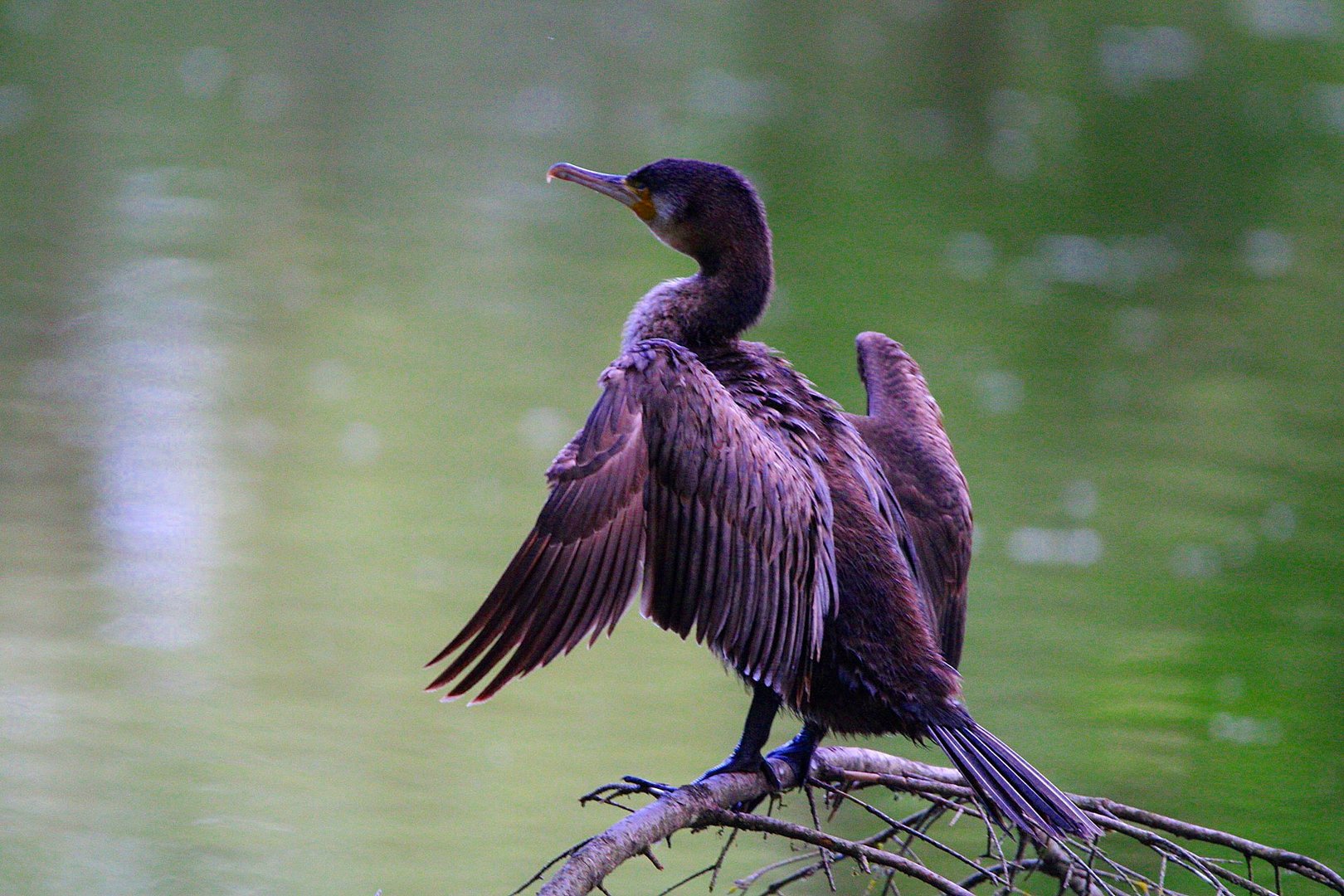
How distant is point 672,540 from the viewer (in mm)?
2668

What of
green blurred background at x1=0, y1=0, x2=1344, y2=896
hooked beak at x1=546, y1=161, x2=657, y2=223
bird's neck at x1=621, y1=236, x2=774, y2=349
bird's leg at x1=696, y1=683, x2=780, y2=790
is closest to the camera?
bird's leg at x1=696, y1=683, x2=780, y2=790

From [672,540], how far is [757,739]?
421mm

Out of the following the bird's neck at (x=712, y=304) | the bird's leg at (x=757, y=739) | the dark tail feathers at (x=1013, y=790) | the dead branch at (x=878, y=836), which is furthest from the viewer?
the bird's neck at (x=712, y=304)

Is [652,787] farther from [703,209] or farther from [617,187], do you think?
[617,187]

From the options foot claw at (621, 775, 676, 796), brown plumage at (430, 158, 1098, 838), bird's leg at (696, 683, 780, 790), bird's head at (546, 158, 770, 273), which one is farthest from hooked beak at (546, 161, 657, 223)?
foot claw at (621, 775, 676, 796)

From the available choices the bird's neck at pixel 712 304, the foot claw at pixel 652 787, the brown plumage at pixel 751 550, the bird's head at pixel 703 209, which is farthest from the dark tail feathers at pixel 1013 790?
the bird's head at pixel 703 209

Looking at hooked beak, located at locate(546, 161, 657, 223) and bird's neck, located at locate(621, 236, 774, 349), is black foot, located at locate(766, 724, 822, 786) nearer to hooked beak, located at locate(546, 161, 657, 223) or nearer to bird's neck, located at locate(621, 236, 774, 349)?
bird's neck, located at locate(621, 236, 774, 349)

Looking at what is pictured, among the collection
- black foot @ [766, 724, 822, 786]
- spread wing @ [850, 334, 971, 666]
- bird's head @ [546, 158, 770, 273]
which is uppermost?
bird's head @ [546, 158, 770, 273]

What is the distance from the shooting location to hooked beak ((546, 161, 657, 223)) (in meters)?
3.38

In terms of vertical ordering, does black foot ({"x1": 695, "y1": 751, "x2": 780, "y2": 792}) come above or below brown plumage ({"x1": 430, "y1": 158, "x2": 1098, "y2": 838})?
below

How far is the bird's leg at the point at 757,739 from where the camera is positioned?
9.43 feet

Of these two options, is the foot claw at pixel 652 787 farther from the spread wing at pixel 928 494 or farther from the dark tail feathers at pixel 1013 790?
the spread wing at pixel 928 494

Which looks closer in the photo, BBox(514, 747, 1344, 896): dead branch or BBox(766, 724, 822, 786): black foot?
BBox(514, 747, 1344, 896): dead branch

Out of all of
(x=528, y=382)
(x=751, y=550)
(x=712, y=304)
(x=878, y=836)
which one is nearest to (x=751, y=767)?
(x=878, y=836)
